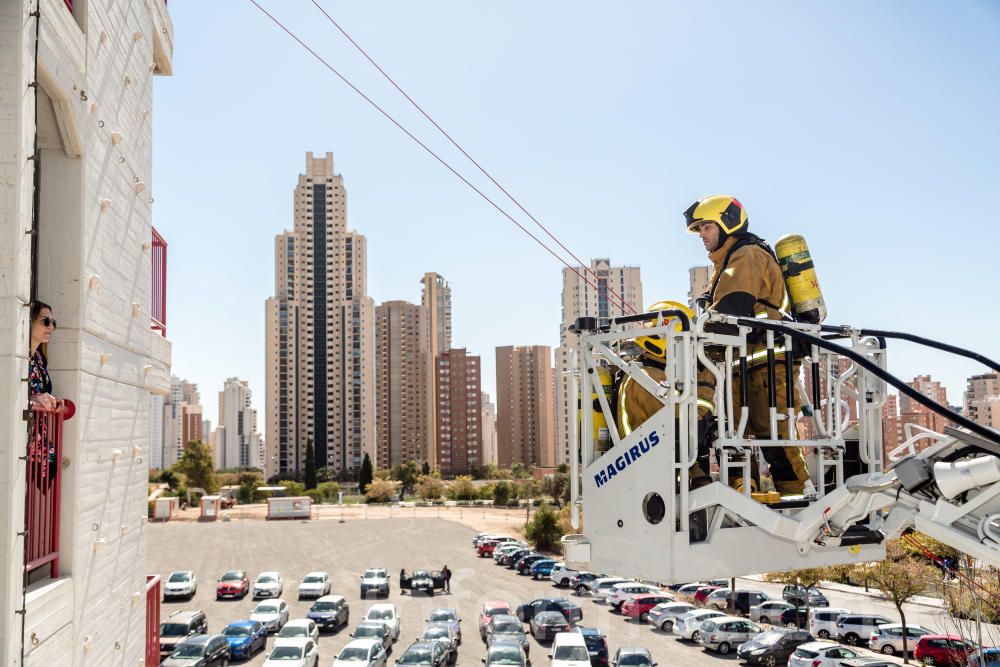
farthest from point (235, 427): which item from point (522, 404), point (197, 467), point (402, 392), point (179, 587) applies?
point (179, 587)

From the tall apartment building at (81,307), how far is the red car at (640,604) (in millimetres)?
21072

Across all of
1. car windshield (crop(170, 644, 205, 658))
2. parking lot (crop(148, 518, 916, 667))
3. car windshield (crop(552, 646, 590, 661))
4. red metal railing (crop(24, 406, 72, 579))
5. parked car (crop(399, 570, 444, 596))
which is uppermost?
red metal railing (crop(24, 406, 72, 579))

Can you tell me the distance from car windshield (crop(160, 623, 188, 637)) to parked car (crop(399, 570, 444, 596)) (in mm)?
10189

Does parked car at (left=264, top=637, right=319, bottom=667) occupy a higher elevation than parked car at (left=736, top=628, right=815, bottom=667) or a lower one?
higher

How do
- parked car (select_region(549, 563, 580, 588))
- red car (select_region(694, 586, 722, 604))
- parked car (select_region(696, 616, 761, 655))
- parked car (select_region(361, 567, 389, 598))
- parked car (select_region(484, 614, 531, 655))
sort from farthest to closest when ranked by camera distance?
parked car (select_region(549, 563, 580, 588))
parked car (select_region(361, 567, 389, 598))
red car (select_region(694, 586, 722, 604))
parked car (select_region(696, 616, 761, 655))
parked car (select_region(484, 614, 531, 655))

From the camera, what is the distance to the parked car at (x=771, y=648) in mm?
22312

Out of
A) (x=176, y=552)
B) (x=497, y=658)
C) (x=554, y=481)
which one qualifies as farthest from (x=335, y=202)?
(x=497, y=658)

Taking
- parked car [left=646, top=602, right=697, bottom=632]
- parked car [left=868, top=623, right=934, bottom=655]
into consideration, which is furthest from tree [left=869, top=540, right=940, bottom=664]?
parked car [left=646, top=602, right=697, bottom=632]

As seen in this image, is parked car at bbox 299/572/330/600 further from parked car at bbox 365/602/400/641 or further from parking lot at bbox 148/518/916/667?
parked car at bbox 365/602/400/641

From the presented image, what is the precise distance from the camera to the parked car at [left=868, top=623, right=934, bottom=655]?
23.1 metres

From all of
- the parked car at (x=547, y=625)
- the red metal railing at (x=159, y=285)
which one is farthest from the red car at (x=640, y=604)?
the red metal railing at (x=159, y=285)

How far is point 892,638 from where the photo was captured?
2328 cm

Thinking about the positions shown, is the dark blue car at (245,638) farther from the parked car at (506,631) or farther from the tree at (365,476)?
the tree at (365,476)

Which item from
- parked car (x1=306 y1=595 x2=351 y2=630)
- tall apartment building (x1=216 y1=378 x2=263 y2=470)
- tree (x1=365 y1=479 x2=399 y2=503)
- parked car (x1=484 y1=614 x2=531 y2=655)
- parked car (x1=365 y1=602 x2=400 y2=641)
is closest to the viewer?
parked car (x1=484 y1=614 x2=531 y2=655)
